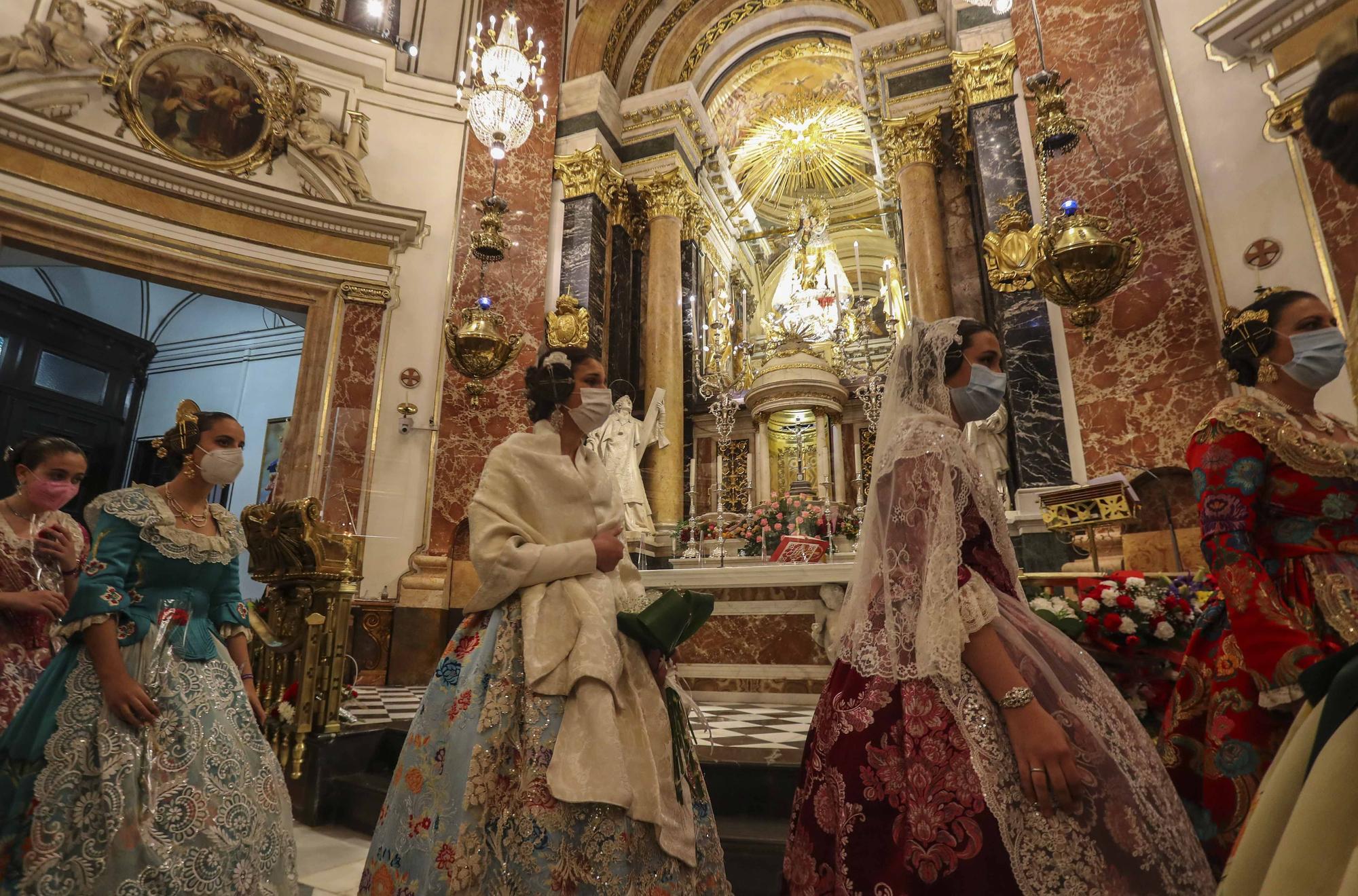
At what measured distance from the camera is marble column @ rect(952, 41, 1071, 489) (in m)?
5.88

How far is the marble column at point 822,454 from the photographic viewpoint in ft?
32.1

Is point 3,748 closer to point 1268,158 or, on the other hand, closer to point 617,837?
point 617,837

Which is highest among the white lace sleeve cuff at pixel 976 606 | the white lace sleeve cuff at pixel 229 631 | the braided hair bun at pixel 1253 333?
the braided hair bun at pixel 1253 333

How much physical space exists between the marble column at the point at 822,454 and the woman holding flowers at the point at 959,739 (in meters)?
8.06

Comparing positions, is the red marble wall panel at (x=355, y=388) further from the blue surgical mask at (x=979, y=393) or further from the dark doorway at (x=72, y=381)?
the blue surgical mask at (x=979, y=393)

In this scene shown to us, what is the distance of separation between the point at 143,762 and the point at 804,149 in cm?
1456

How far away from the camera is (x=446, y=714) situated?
1719mm

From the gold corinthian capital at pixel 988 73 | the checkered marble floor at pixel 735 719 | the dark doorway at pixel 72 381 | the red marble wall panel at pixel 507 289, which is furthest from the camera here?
the dark doorway at pixel 72 381

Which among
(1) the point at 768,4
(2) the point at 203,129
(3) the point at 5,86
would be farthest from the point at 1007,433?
(3) the point at 5,86

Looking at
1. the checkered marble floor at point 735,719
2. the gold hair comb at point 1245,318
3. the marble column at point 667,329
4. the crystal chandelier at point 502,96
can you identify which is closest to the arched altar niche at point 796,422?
→ the marble column at point 667,329

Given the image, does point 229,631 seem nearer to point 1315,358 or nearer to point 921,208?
point 1315,358

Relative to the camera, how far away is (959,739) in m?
1.43

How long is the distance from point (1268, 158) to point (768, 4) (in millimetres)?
8322

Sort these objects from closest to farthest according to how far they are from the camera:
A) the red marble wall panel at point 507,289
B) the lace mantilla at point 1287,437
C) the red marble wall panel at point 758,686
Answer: the lace mantilla at point 1287,437 → the red marble wall panel at point 758,686 → the red marble wall panel at point 507,289
